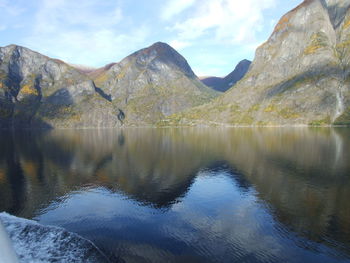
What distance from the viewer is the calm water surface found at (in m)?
34.2

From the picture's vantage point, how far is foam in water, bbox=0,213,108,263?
30.0 meters

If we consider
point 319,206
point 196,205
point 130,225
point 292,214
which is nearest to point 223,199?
point 196,205

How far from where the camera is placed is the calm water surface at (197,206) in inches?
1346

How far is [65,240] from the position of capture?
35188 mm

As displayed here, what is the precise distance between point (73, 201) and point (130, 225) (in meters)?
18.9

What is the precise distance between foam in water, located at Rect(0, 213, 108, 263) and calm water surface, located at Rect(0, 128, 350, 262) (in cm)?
216

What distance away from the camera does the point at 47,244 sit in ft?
109

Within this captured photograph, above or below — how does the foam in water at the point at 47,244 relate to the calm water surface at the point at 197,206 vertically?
above

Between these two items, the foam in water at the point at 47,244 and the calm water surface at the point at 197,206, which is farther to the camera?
the calm water surface at the point at 197,206

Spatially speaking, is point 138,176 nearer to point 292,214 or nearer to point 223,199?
point 223,199

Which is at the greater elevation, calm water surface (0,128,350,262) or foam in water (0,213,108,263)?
foam in water (0,213,108,263)

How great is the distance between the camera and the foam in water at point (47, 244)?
98.4ft

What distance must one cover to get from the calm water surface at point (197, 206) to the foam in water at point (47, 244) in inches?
85.0

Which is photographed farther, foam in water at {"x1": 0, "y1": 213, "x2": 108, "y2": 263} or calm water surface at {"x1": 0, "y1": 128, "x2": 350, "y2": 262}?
calm water surface at {"x1": 0, "y1": 128, "x2": 350, "y2": 262}
